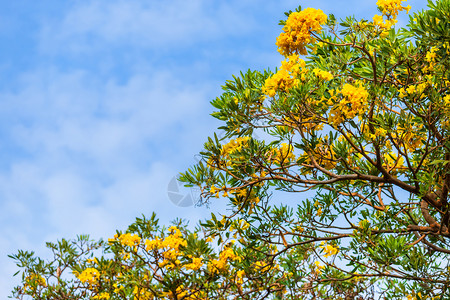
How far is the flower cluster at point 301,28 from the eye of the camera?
13.5 feet

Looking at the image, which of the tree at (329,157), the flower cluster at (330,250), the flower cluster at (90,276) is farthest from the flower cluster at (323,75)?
the flower cluster at (90,276)

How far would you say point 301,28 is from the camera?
13.6ft

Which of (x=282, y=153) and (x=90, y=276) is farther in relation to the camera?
(x=90, y=276)

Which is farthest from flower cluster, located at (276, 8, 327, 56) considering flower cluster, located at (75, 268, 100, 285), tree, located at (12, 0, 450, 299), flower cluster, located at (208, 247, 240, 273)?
flower cluster, located at (75, 268, 100, 285)

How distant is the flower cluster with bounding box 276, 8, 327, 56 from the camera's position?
13.5 ft

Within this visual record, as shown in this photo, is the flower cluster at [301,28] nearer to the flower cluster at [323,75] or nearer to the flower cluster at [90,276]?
the flower cluster at [323,75]

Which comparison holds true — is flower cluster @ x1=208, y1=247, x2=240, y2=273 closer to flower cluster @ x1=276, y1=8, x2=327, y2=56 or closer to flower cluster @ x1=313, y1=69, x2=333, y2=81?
flower cluster @ x1=313, y1=69, x2=333, y2=81

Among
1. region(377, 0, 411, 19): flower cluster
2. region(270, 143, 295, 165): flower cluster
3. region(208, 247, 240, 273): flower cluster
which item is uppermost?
region(377, 0, 411, 19): flower cluster

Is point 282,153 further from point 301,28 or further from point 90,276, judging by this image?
point 90,276

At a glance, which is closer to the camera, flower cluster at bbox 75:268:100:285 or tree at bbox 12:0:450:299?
tree at bbox 12:0:450:299

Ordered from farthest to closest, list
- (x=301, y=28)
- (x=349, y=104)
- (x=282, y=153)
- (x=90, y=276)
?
(x=90, y=276) < (x=282, y=153) < (x=301, y=28) < (x=349, y=104)

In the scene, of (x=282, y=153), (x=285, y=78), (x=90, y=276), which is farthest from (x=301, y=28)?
(x=90, y=276)

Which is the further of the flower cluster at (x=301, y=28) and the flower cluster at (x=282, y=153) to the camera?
the flower cluster at (x=282, y=153)

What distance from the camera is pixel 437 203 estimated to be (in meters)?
4.63
